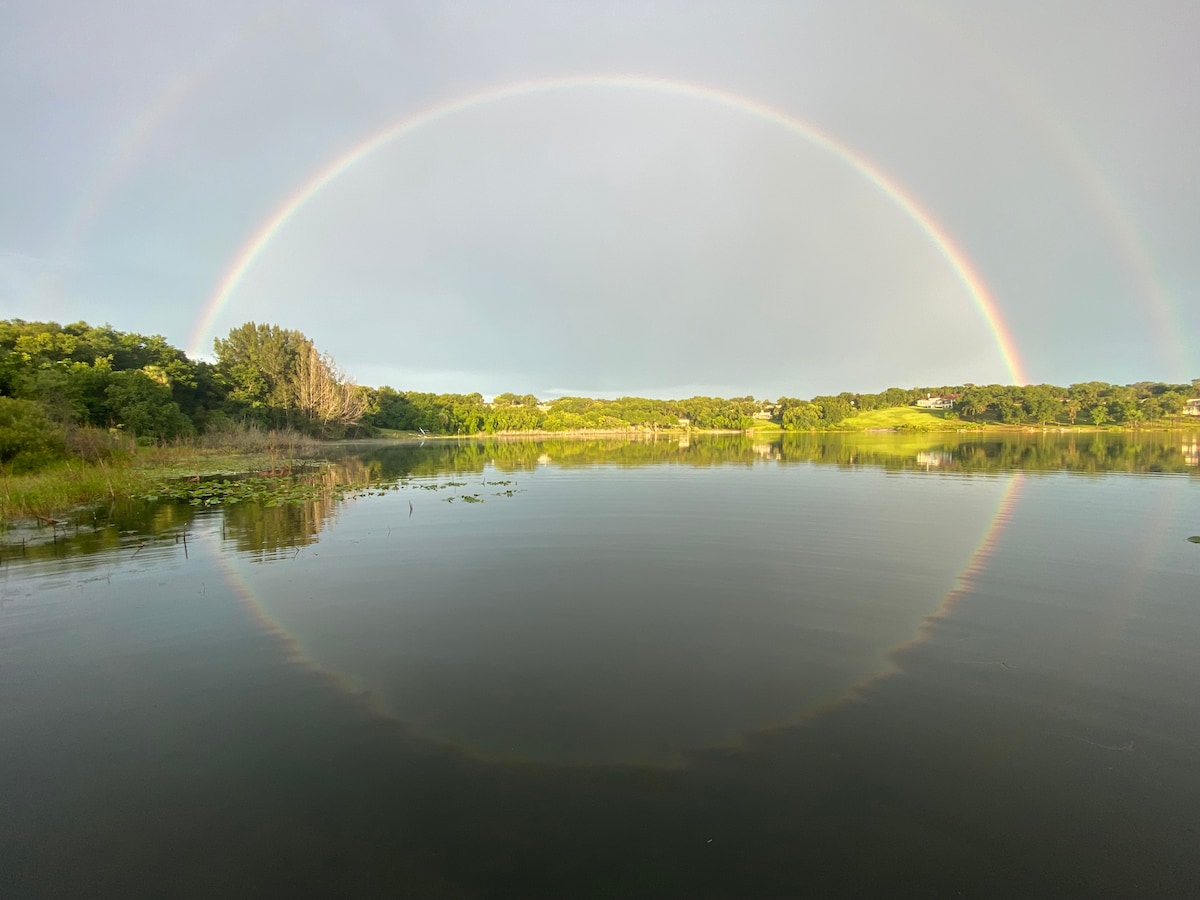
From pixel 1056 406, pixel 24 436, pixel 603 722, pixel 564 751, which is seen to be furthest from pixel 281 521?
pixel 1056 406

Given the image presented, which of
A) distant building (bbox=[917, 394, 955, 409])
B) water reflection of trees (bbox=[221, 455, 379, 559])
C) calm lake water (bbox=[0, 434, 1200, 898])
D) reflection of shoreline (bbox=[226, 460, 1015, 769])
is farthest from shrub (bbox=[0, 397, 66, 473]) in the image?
distant building (bbox=[917, 394, 955, 409])

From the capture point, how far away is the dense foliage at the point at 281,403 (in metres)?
28.5

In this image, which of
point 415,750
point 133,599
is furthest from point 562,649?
point 133,599

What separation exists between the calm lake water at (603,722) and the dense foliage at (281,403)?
70.0 feet

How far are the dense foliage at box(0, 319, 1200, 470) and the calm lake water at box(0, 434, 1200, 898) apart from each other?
70.0ft

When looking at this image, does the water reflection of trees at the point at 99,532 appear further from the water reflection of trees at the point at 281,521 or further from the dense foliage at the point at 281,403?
the dense foliage at the point at 281,403

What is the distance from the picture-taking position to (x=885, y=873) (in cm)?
391

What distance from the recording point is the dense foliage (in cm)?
2852

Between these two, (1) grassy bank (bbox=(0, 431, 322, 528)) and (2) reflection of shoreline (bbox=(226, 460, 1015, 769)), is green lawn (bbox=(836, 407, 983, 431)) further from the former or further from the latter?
(2) reflection of shoreline (bbox=(226, 460, 1015, 769))

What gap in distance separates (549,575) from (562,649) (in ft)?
12.9

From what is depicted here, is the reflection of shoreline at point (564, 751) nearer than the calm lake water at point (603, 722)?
No

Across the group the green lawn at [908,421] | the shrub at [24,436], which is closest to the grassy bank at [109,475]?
the shrub at [24,436]

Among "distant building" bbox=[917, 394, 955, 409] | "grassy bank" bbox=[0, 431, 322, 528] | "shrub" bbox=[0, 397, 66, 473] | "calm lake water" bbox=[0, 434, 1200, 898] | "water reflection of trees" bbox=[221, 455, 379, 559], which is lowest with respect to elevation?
"calm lake water" bbox=[0, 434, 1200, 898]

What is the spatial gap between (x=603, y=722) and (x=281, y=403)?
270 feet
